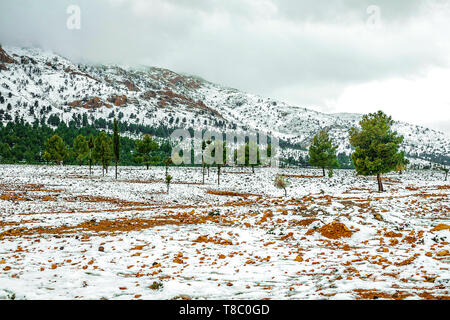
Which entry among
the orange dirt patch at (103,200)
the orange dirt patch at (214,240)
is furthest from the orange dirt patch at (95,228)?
the orange dirt patch at (103,200)

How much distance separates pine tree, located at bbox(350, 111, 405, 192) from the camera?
35.1m

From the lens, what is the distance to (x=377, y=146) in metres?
35.3

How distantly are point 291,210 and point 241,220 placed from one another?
3.91 metres

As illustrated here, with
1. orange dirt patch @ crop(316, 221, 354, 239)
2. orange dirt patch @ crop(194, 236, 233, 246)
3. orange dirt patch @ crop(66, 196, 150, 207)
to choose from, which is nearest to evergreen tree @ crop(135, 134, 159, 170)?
orange dirt patch @ crop(66, 196, 150, 207)

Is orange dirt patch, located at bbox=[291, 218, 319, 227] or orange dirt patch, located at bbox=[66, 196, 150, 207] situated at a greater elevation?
orange dirt patch, located at bbox=[291, 218, 319, 227]

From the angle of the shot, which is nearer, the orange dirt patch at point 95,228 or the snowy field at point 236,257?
the snowy field at point 236,257

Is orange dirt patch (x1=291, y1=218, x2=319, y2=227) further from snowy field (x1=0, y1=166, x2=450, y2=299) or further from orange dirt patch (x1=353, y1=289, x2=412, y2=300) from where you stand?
orange dirt patch (x1=353, y1=289, x2=412, y2=300)

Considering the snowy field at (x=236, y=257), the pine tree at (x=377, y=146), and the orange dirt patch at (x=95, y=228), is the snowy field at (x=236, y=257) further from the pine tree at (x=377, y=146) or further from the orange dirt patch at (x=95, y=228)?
the pine tree at (x=377, y=146)

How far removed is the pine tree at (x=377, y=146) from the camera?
3512 centimetres

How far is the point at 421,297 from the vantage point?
5000 millimetres

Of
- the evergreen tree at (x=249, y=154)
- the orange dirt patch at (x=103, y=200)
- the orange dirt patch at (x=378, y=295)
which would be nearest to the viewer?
the orange dirt patch at (x=378, y=295)

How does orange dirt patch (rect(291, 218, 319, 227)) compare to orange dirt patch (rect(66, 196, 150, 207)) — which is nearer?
orange dirt patch (rect(291, 218, 319, 227))
